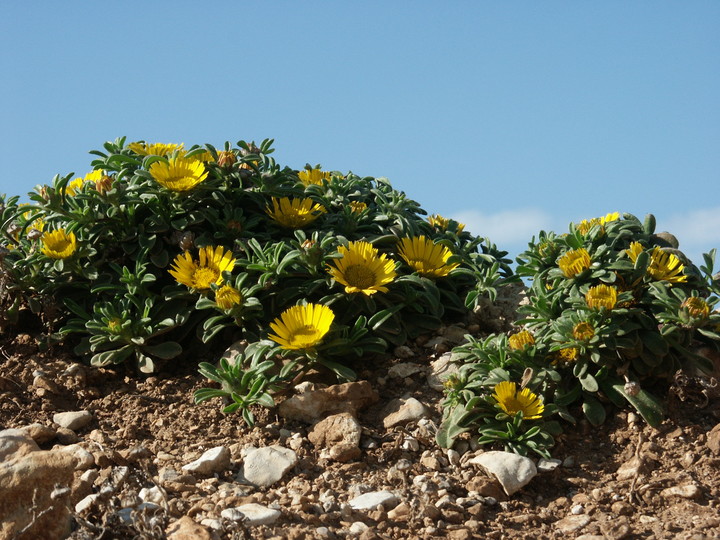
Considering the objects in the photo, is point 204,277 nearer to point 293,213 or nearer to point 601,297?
point 293,213

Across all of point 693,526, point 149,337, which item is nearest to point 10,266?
point 149,337

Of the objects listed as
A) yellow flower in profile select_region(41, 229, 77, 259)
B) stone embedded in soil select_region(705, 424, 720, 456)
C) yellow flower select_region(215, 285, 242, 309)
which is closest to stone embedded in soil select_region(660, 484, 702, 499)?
stone embedded in soil select_region(705, 424, 720, 456)

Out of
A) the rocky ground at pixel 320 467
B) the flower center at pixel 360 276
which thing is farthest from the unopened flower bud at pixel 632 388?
the flower center at pixel 360 276

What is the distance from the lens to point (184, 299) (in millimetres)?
4578

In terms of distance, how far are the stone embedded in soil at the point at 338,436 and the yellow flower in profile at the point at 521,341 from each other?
82cm

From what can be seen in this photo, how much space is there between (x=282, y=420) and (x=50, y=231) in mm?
1890

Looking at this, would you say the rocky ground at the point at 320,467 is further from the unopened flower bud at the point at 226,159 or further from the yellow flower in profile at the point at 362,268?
the unopened flower bud at the point at 226,159

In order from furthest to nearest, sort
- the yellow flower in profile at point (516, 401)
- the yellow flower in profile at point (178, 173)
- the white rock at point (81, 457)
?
the yellow flower in profile at point (178, 173) → the yellow flower in profile at point (516, 401) → the white rock at point (81, 457)

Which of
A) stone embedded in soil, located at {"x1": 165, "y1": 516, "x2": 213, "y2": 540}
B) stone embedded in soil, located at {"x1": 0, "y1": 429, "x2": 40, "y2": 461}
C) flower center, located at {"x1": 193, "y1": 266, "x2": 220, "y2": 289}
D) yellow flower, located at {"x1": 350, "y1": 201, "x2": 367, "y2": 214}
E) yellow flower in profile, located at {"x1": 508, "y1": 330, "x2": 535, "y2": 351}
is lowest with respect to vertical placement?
stone embedded in soil, located at {"x1": 165, "y1": 516, "x2": 213, "y2": 540}

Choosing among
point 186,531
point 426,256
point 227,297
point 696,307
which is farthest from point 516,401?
point 186,531

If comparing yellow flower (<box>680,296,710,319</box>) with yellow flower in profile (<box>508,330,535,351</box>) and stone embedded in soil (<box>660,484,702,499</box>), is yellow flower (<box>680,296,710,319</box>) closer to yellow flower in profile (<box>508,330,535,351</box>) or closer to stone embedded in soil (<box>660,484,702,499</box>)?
yellow flower in profile (<box>508,330,535,351</box>)

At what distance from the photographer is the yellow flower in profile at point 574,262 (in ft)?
14.0

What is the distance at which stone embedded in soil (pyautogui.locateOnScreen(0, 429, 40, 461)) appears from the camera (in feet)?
10.7

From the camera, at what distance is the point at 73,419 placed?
157 inches
